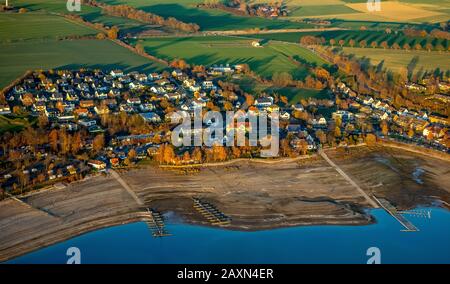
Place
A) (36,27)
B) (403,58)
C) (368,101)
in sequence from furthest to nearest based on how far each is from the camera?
(36,27)
(403,58)
(368,101)

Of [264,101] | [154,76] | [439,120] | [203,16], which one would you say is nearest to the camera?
[439,120]

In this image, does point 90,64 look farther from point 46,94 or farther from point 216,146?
point 216,146

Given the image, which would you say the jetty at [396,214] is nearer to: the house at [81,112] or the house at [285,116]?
the house at [285,116]

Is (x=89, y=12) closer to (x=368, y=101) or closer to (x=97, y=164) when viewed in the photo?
(x=368, y=101)

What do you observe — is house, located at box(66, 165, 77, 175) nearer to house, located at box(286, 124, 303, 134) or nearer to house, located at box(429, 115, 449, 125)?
house, located at box(286, 124, 303, 134)

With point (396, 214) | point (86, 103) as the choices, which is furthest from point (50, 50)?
point (396, 214)

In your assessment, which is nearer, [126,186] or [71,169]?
[126,186]

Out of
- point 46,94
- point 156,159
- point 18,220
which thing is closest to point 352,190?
point 156,159
